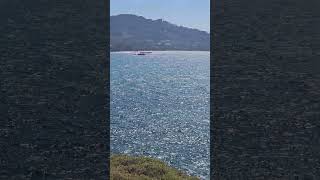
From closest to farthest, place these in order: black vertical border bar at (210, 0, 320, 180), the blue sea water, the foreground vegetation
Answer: black vertical border bar at (210, 0, 320, 180)
the foreground vegetation
the blue sea water

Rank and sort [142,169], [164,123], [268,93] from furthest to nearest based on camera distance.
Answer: [164,123] < [142,169] < [268,93]

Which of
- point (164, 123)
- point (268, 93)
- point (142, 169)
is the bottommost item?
point (164, 123)

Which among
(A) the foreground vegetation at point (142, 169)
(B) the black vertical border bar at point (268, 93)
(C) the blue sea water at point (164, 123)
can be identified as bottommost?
(C) the blue sea water at point (164, 123)

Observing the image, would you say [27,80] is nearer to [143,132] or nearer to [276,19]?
[276,19]

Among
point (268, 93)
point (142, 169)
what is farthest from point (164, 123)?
point (268, 93)

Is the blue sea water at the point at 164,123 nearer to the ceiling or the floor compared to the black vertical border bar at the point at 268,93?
nearer to the floor

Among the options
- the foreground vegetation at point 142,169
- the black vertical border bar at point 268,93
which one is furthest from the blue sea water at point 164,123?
the black vertical border bar at point 268,93

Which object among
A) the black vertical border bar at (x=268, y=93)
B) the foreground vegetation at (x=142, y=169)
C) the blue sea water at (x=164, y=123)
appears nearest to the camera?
the black vertical border bar at (x=268, y=93)

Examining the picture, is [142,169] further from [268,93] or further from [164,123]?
[164,123]

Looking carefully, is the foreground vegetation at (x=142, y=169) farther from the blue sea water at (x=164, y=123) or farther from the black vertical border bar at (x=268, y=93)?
the blue sea water at (x=164, y=123)

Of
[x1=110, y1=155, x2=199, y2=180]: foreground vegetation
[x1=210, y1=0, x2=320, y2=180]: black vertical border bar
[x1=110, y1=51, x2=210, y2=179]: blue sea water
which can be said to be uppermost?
[x1=210, y1=0, x2=320, y2=180]: black vertical border bar

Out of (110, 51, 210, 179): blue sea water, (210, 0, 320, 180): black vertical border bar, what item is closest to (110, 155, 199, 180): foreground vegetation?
(210, 0, 320, 180): black vertical border bar

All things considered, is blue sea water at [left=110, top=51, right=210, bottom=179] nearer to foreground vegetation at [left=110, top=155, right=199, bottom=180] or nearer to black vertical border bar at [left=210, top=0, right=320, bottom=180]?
foreground vegetation at [left=110, top=155, right=199, bottom=180]

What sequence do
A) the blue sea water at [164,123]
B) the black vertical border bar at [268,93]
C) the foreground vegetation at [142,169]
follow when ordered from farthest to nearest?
the blue sea water at [164,123]
the foreground vegetation at [142,169]
the black vertical border bar at [268,93]
